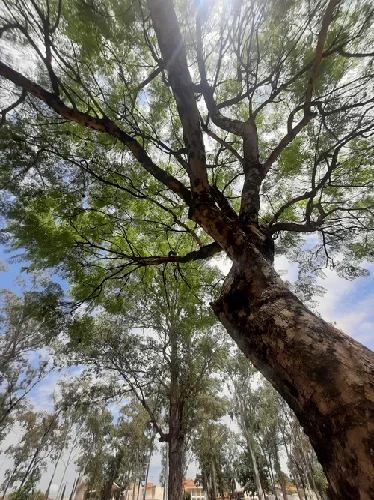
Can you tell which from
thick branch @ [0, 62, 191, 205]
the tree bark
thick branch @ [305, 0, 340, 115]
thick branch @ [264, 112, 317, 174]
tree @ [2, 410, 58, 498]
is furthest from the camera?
tree @ [2, 410, 58, 498]

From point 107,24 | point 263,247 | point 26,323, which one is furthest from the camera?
point 26,323

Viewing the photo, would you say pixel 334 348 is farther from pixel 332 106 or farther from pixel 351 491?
pixel 332 106

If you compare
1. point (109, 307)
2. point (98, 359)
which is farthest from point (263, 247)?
point (98, 359)

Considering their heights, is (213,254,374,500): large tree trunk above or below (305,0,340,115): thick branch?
below

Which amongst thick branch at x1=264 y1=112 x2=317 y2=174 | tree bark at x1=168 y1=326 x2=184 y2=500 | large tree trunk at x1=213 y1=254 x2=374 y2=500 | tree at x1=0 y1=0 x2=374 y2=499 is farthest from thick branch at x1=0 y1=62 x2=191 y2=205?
tree bark at x1=168 y1=326 x2=184 y2=500

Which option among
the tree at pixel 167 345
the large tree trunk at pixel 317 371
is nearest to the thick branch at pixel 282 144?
the large tree trunk at pixel 317 371

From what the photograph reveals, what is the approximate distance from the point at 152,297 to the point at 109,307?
2.14 metres

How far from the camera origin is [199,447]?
2400 centimetres

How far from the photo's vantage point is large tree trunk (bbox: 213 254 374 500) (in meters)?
0.91

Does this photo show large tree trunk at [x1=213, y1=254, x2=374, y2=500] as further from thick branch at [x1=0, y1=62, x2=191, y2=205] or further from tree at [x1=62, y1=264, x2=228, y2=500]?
tree at [x1=62, y1=264, x2=228, y2=500]

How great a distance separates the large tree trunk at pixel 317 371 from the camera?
35.7 inches

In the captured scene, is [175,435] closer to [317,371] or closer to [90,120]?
[317,371]

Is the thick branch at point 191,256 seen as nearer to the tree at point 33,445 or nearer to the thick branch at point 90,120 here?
the thick branch at point 90,120

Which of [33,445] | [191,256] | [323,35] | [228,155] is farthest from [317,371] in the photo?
[33,445]
